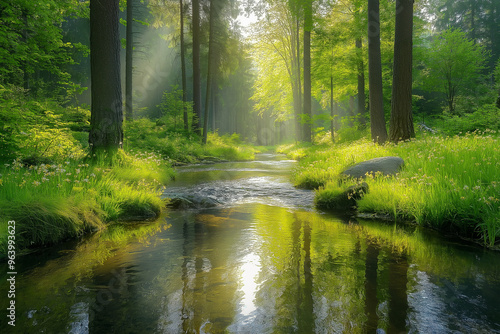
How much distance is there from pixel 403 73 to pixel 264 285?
916 cm

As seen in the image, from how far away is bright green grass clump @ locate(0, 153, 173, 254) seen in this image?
3309 millimetres

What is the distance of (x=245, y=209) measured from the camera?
5.47 meters

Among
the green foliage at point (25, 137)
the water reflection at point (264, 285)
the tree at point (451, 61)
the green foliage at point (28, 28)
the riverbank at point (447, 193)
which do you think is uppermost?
the tree at point (451, 61)

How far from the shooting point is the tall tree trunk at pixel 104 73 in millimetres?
6555

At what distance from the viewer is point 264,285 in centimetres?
243

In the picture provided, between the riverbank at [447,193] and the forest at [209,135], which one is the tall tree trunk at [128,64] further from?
the riverbank at [447,193]

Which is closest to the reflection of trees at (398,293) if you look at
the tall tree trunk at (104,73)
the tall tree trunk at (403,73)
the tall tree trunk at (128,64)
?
the tall tree trunk at (104,73)

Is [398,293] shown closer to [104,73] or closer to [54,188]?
[54,188]

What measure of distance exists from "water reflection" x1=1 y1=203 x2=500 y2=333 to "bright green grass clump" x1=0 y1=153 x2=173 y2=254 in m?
0.53

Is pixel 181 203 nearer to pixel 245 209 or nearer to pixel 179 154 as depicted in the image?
pixel 245 209

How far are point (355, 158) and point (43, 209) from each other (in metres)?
7.40

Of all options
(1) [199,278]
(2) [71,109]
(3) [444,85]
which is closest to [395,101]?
(1) [199,278]

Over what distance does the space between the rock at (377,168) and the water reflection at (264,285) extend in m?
2.42

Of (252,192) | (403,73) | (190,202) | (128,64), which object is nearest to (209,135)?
(128,64)
